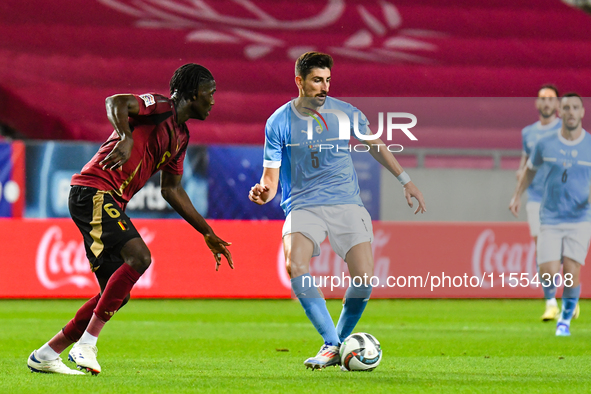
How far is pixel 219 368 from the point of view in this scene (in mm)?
4949

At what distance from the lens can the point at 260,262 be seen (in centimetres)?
1095

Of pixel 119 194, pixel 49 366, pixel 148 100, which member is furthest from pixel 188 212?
pixel 49 366

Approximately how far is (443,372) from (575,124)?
3303 mm

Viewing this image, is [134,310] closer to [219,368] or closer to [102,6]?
[219,368]

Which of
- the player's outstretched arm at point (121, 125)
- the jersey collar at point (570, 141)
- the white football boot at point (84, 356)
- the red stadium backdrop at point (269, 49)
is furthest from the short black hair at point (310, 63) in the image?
the red stadium backdrop at point (269, 49)

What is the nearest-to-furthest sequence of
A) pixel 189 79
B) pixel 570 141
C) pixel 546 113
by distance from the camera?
pixel 189 79
pixel 570 141
pixel 546 113

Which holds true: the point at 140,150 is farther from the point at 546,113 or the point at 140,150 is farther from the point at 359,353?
the point at 546,113

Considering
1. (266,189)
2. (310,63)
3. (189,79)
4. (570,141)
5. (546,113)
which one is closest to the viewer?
(189,79)

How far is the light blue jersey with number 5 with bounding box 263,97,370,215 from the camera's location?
5059 millimetres

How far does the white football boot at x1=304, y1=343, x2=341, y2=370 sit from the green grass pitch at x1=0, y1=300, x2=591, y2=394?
5cm

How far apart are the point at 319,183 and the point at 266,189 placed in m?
0.41

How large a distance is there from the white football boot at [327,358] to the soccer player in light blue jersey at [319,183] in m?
0.26

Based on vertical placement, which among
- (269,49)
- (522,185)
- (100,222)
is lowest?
(100,222)

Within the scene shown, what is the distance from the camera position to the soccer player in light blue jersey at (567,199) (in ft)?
24.0
